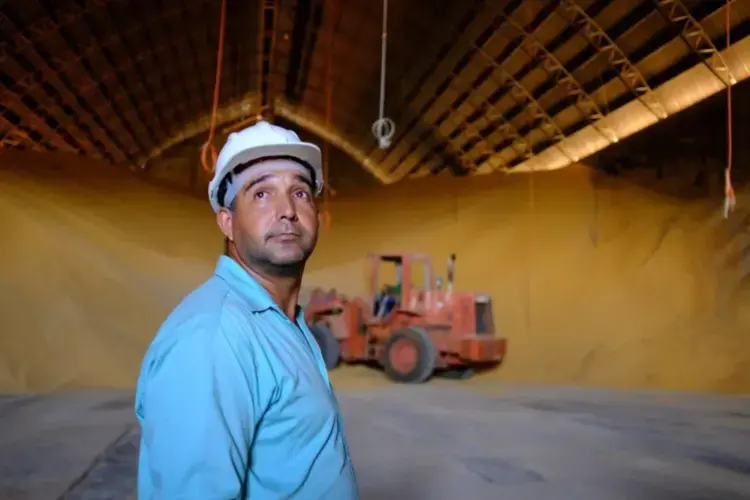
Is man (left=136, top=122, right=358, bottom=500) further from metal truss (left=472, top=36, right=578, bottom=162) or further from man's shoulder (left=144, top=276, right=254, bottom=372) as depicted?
metal truss (left=472, top=36, right=578, bottom=162)

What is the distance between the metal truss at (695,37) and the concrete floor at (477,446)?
16.1ft

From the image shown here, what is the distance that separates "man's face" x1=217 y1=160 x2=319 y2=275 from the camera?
191 centimetres

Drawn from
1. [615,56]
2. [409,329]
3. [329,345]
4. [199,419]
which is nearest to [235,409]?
[199,419]

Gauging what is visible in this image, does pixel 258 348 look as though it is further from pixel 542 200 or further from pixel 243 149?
pixel 542 200

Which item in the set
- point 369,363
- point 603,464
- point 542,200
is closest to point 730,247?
point 542,200

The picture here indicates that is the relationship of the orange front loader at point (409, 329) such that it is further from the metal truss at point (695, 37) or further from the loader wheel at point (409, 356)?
the metal truss at point (695, 37)

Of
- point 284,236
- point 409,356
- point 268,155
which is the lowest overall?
point 409,356

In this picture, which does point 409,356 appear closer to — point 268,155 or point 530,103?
point 530,103

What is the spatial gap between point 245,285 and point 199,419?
443 mm

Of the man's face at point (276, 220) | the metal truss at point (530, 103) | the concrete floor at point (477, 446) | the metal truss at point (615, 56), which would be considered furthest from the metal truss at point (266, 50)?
the man's face at point (276, 220)

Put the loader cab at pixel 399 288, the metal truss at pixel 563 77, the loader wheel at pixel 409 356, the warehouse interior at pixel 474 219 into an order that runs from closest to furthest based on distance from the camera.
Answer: the warehouse interior at pixel 474 219 < the loader wheel at pixel 409 356 < the loader cab at pixel 399 288 < the metal truss at pixel 563 77

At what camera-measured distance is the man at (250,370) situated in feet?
4.99

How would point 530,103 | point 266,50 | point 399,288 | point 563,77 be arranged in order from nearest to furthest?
1. point 399,288
2. point 563,77
3. point 530,103
4. point 266,50

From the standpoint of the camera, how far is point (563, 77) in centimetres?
1359
